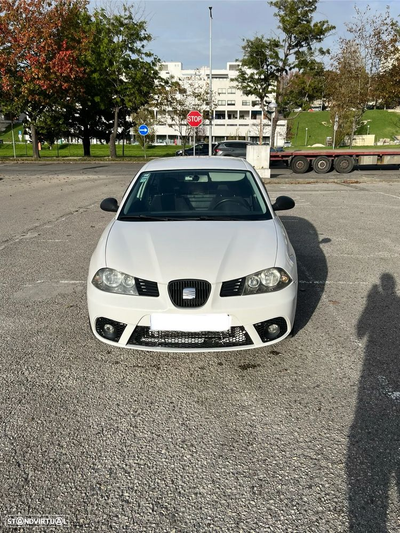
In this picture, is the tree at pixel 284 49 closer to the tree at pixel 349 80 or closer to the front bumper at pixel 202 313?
the tree at pixel 349 80

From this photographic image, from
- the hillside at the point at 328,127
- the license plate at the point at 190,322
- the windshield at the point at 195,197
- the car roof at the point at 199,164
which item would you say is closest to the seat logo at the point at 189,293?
the license plate at the point at 190,322

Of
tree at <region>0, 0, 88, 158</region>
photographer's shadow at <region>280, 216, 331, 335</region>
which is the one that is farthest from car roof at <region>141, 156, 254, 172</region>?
tree at <region>0, 0, 88, 158</region>

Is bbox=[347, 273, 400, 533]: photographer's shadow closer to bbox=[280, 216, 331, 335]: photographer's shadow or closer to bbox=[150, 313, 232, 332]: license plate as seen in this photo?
bbox=[280, 216, 331, 335]: photographer's shadow

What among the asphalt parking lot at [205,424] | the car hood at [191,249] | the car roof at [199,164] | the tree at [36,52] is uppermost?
the tree at [36,52]

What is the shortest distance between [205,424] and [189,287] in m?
0.88

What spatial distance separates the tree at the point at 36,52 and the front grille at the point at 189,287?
3052 cm

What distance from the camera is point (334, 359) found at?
11.2ft

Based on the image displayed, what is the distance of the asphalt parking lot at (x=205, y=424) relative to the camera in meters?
2.03

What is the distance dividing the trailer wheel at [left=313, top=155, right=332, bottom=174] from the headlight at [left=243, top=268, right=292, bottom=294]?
65.4ft

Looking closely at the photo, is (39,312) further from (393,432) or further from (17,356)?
(393,432)

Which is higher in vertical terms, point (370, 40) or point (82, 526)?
point (370, 40)

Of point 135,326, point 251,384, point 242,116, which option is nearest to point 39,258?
point 135,326

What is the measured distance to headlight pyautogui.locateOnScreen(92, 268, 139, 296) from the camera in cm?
313

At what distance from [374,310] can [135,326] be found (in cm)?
256
